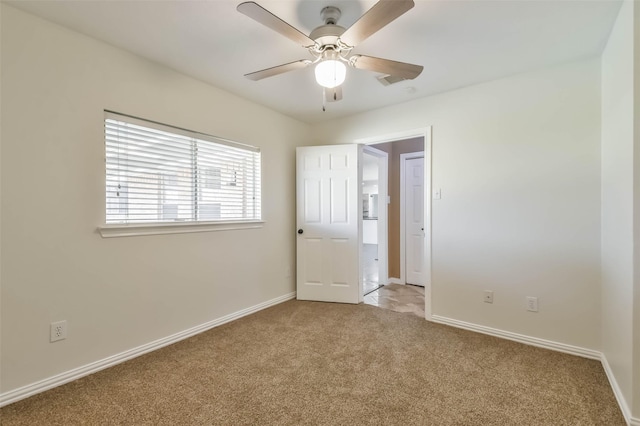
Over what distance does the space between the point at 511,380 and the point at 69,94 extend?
11.5ft

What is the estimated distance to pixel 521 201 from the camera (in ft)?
8.28

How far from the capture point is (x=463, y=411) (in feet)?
5.43

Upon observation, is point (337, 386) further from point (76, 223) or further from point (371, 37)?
point (371, 37)

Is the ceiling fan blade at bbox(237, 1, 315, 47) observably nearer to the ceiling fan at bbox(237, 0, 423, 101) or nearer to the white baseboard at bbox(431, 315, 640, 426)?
the ceiling fan at bbox(237, 0, 423, 101)

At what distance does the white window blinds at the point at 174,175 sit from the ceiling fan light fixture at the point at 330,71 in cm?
154

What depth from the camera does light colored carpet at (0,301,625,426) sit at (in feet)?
5.32

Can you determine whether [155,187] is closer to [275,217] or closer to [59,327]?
[59,327]

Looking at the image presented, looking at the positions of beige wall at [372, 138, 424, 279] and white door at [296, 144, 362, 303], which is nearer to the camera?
white door at [296, 144, 362, 303]

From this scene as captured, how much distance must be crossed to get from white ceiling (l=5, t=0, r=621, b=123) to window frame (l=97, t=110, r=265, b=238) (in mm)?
511

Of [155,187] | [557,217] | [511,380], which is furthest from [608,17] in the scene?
[155,187]

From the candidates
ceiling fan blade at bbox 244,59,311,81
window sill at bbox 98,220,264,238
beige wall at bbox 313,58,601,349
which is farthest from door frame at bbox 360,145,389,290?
ceiling fan blade at bbox 244,59,311,81

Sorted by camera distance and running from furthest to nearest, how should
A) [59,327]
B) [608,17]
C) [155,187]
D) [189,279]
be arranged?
[189,279], [155,187], [59,327], [608,17]

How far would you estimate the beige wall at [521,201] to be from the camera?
7.46 feet

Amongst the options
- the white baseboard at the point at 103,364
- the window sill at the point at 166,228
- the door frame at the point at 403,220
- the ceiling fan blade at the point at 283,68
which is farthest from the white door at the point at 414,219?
the ceiling fan blade at the point at 283,68
